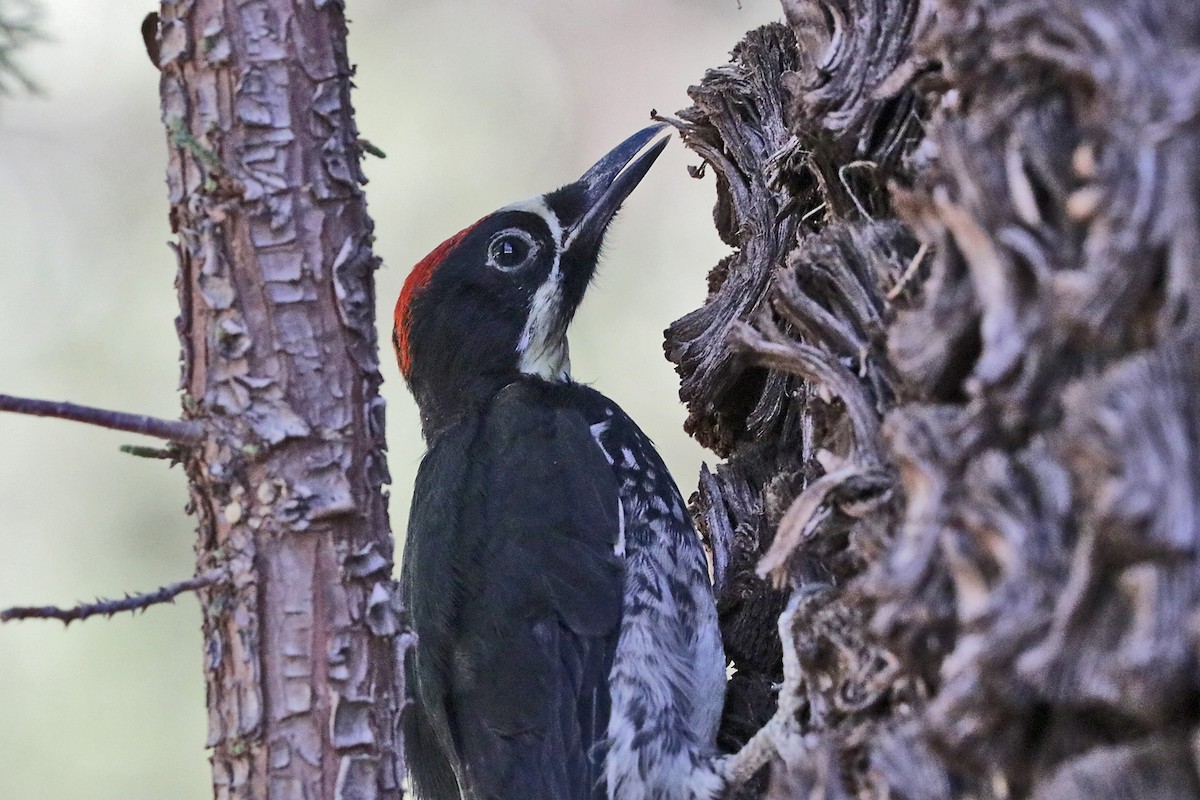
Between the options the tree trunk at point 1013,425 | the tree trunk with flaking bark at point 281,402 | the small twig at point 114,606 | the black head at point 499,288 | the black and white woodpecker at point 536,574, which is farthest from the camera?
the black head at point 499,288

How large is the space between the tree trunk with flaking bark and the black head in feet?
5.03

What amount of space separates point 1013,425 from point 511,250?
2.46m

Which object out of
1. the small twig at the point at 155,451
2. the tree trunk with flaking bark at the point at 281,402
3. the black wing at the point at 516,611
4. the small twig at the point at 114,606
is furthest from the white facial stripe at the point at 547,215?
the small twig at the point at 114,606

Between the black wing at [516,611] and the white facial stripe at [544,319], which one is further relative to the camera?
the white facial stripe at [544,319]

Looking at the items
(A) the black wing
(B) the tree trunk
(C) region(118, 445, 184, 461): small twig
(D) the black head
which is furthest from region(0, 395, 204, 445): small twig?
(D) the black head

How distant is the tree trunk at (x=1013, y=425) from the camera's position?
1626mm

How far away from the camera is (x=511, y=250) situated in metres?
4.09

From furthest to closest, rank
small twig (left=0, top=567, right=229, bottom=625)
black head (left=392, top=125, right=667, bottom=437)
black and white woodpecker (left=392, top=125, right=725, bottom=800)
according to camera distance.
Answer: black head (left=392, top=125, right=667, bottom=437)
black and white woodpecker (left=392, top=125, right=725, bottom=800)
small twig (left=0, top=567, right=229, bottom=625)

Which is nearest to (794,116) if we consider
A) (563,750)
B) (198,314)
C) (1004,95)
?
(1004,95)

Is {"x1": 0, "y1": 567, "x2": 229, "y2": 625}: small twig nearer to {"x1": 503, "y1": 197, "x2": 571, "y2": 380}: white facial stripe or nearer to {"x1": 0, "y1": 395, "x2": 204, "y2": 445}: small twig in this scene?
{"x1": 0, "y1": 395, "x2": 204, "y2": 445}: small twig

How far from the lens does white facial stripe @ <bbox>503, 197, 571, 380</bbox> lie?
4.13 metres

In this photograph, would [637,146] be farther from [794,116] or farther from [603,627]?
[603,627]

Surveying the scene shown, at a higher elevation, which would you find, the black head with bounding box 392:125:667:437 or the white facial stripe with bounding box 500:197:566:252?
the white facial stripe with bounding box 500:197:566:252

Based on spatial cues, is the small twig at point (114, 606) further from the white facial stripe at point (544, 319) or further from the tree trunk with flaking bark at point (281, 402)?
the white facial stripe at point (544, 319)
